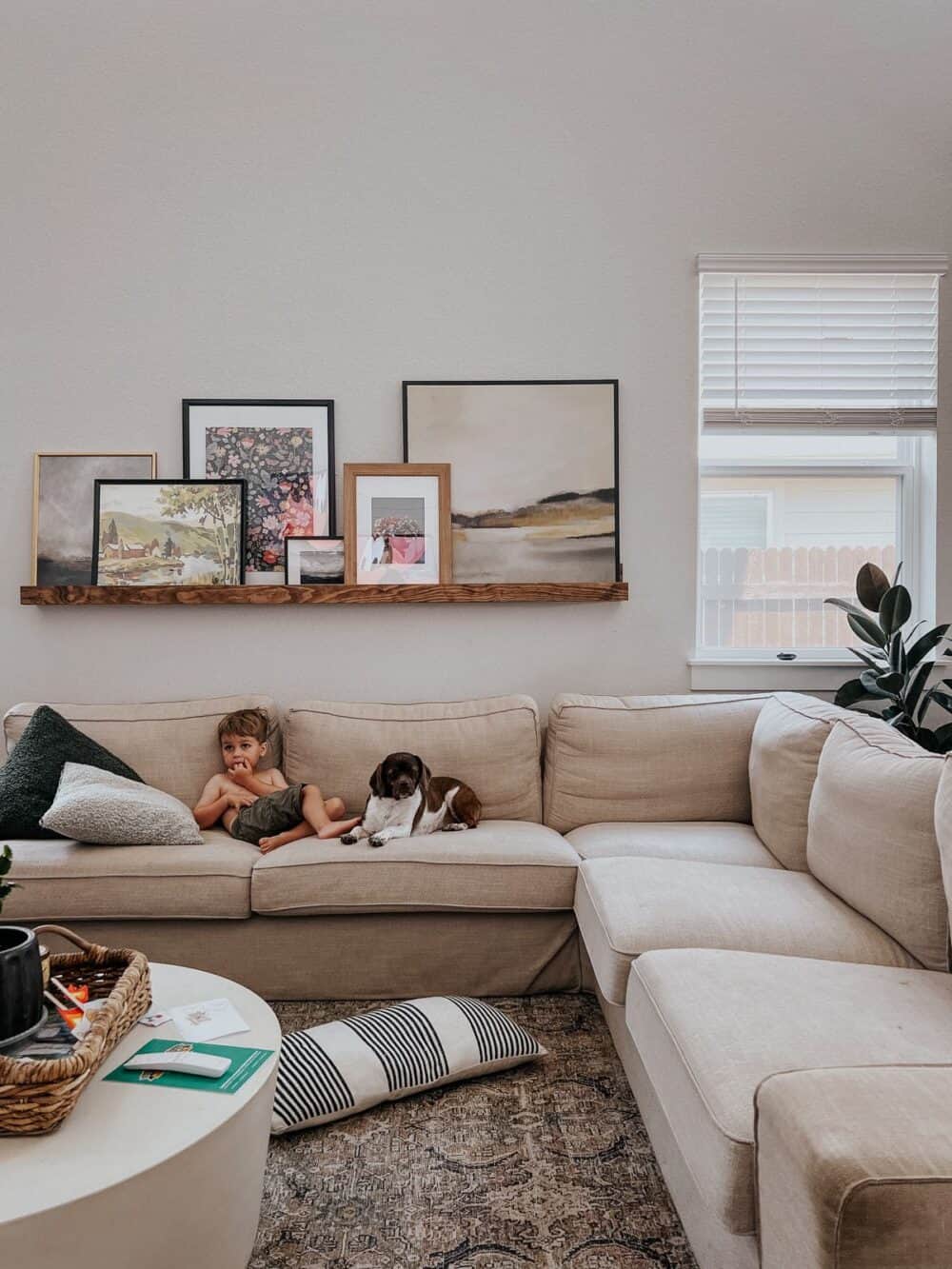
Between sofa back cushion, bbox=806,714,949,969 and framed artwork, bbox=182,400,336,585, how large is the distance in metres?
1.92

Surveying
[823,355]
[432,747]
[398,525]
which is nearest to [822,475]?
[823,355]

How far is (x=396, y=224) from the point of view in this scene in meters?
3.35

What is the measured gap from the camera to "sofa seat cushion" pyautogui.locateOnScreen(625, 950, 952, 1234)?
4.17 feet

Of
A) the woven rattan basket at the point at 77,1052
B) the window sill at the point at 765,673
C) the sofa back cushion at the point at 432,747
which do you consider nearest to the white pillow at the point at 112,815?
the sofa back cushion at the point at 432,747

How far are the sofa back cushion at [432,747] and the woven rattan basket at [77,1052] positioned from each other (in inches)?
52.5

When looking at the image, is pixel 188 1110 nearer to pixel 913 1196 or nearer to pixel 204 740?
pixel 913 1196

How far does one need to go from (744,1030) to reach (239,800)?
1.88m

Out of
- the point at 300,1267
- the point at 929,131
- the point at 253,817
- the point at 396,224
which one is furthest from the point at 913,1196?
the point at 929,131

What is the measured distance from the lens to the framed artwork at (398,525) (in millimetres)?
3311

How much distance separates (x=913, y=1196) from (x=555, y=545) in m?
2.57

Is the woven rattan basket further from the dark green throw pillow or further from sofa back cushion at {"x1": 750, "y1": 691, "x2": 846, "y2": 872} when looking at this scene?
sofa back cushion at {"x1": 750, "y1": 691, "x2": 846, "y2": 872}

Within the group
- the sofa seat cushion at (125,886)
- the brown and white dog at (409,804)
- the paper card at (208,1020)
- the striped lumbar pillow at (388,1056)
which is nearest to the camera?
the paper card at (208,1020)

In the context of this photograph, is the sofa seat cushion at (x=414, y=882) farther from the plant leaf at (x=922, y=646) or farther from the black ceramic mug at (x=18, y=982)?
the plant leaf at (x=922, y=646)

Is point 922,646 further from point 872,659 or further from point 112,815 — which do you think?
point 112,815
